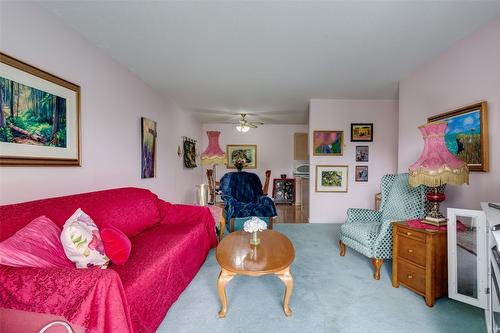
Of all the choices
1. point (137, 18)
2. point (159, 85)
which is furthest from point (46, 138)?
point (159, 85)

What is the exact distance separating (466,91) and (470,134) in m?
0.45

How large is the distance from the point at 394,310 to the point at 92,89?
3.44 meters

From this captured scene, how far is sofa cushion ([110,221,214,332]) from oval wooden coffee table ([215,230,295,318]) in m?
0.38

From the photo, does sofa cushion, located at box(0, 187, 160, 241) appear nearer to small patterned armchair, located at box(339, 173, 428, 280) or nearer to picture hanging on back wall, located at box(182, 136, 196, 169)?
small patterned armchair, located at box(339, 173, 428, 280)

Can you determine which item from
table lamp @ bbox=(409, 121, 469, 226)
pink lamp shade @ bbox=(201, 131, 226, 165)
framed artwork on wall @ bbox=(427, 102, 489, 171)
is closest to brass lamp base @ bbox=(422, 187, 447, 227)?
table lamp @ bbox=(409, 121, 469, 226)

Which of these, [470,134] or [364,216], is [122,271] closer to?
[364,216]

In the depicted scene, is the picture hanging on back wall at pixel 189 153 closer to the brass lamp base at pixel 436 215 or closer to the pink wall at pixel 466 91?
the pink wall at pixel 466 91

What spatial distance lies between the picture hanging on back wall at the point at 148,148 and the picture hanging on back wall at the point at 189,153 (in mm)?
1517

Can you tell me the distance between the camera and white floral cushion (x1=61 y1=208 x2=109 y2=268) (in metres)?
1.33

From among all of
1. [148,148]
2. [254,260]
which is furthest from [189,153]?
[254,260]

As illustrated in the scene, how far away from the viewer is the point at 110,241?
1470 millimetres

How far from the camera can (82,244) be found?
1.37 metres

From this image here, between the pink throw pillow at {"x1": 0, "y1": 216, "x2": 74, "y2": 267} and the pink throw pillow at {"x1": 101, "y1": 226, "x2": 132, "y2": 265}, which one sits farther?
the pink throw pillow at {"x1": 101, "y1": 226, "x2": 132, "y2": 265}

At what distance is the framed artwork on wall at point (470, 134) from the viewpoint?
2025mm
